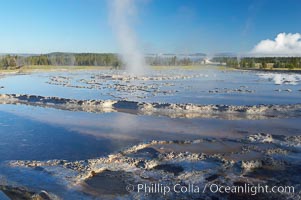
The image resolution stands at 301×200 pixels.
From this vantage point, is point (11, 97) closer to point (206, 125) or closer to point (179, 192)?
point (206, 125)

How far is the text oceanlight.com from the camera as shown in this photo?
6.47m

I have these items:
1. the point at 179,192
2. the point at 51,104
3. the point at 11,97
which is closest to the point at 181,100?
the point at 51,104

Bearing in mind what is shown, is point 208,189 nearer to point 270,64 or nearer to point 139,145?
point 139,145

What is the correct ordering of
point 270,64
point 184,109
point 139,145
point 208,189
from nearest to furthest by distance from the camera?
point 208,189
point 139,145
point 184,109
point 270,64

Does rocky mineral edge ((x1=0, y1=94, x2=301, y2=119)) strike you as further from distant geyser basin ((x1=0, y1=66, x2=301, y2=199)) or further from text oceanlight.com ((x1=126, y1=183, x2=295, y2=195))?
text oceanlight.com ((x1=126, y1=183, x2=295, y2=195))

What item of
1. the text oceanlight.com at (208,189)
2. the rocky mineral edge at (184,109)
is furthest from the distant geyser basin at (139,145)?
the text oceanlight.com at (208,189)

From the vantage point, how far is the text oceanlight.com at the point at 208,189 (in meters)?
6.47

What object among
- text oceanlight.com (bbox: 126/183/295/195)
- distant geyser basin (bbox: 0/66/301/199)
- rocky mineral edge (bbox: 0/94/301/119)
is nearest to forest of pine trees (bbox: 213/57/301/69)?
rocky mineral edge (bbox: 0/94/301/119)

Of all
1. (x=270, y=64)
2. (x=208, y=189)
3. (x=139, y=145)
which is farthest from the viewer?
(x=270, y=64)

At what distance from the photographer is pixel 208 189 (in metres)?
6.59

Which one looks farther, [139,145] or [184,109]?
[184,109]

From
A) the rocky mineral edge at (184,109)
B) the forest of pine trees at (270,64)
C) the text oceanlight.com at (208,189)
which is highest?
the forest of pine trees at (270,64)

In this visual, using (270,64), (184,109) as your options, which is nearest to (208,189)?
(184,109)

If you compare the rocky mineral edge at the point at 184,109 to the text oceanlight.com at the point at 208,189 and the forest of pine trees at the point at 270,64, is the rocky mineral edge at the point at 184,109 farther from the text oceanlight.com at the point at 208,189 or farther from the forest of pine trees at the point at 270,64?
the forest of pine trees at the point at 270,64
